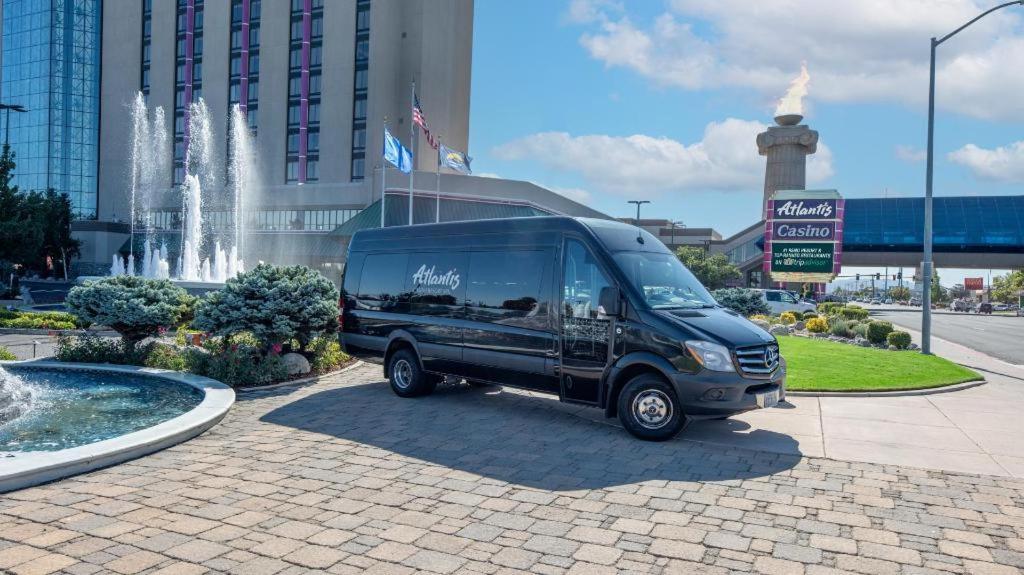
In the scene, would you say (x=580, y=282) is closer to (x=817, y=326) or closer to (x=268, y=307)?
(x=268, y=307)

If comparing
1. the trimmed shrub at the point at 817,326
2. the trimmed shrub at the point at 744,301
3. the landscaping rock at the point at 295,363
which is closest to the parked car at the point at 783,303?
the trimmed shrub at the point at 744,301

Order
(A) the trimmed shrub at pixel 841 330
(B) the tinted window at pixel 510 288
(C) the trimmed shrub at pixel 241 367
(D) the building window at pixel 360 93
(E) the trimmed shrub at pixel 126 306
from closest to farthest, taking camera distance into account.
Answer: (B) the tinted window at pixel 510 288, (C) the trimmed shrub at pixel 241 367, (E) the trimmed shrub at pixel 126 306, (A) the trimmed shrub at pixel 841 330, (D) the building window at pixel 360 93

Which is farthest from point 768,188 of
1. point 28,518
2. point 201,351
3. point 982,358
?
point 28,518

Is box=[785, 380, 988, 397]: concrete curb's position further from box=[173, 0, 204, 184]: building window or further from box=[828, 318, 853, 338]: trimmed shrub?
box=[173, 0, 204, 184]: building window

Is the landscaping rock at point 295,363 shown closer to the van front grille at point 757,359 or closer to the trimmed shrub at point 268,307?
the trimmed shrub at point 268,307

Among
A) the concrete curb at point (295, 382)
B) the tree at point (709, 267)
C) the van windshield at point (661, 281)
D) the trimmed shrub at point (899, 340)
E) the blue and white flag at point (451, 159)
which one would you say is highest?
the blue and white flag at point (451, 159)

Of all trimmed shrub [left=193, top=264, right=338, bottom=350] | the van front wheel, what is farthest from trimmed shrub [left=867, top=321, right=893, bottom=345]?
trimmed shrub [left=193, top=264, right=338, bottom=350]

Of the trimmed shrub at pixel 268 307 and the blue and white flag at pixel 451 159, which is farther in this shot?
the blue and white flag at pixel 451 159

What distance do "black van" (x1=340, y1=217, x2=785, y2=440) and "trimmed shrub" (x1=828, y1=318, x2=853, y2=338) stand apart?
16608mm

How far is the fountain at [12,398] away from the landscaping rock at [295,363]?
12.5ft

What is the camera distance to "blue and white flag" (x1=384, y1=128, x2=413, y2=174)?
2866 cm

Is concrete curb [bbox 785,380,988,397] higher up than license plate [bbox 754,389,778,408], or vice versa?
license plate [bbox 754,389,778,408]

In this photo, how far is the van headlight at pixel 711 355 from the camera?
7570 mm

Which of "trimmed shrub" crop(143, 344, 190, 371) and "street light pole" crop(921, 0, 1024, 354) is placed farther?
"street light pole" crop(921, 0, 1024, 354)
